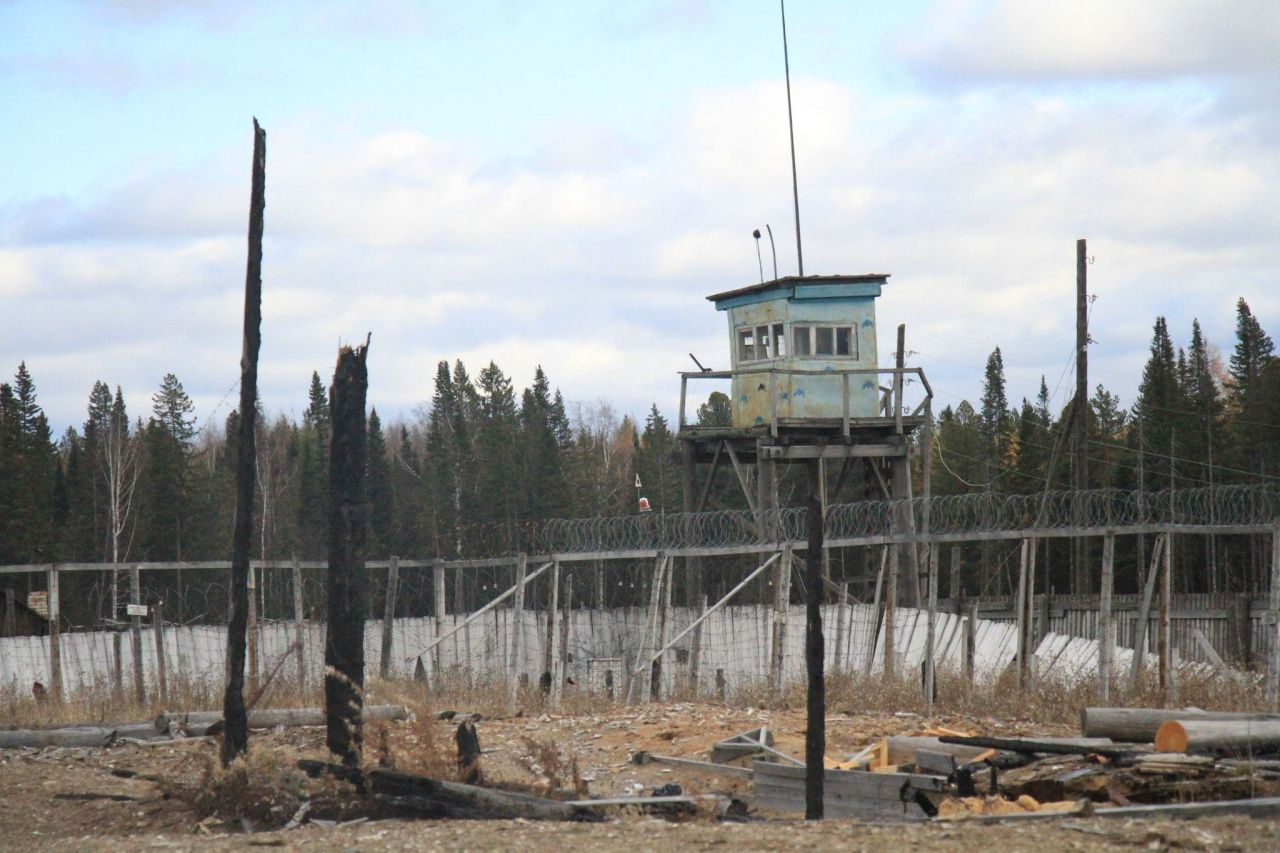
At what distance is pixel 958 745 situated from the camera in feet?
40.4

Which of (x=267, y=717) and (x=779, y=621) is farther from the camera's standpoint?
(x=779, y=621)

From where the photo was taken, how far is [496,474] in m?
60.9

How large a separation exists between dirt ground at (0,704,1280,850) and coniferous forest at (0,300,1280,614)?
1015 inches

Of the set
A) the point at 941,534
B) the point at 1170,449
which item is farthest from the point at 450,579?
the point at 941,534

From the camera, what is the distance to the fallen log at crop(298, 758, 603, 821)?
11141 mm

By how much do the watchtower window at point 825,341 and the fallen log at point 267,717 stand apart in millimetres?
10136

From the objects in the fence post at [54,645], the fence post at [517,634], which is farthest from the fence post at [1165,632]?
the fence post at [54,645]

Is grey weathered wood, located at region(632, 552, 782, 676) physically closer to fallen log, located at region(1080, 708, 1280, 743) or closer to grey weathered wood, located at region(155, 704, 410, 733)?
grey weathered wood, located at region(155, 704, 410, 733)

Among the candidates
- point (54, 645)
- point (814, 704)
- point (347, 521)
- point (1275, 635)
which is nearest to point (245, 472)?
point (347, 521)

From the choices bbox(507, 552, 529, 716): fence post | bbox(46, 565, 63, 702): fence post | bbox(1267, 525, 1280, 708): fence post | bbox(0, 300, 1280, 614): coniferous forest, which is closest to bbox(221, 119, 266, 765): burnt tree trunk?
bbox(507, 552, 529, 716): fence post

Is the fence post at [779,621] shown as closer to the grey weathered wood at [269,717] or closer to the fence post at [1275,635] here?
the grey weathered wood at [269,717]

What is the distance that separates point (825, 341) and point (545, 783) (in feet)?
43.1

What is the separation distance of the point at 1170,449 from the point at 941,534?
3575cm

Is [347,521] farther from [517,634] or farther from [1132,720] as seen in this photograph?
[1132,720]
